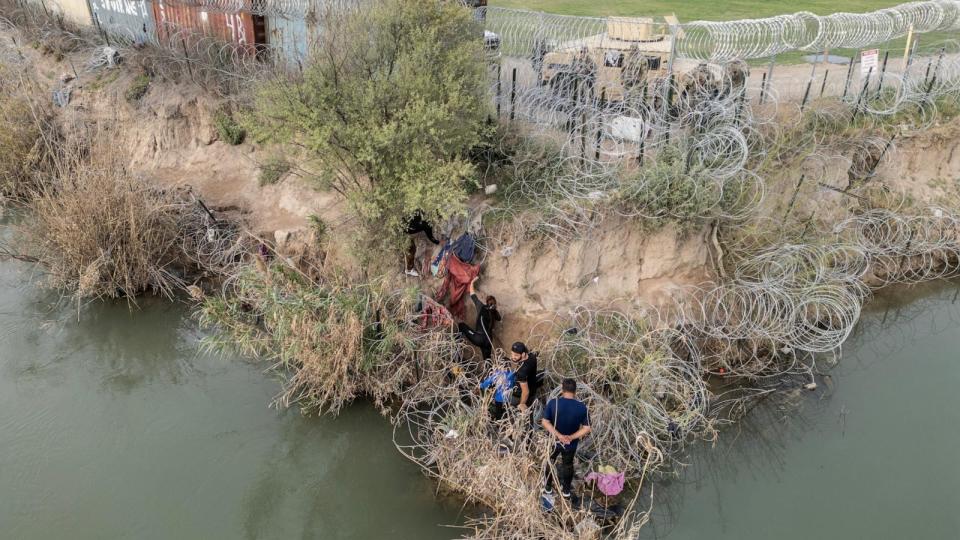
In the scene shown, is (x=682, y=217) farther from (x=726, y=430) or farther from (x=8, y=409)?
→ (x=8, y=409)

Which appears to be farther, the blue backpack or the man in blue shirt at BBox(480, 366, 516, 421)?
the blue backpack

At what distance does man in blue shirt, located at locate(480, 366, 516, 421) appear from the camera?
25.4 feet

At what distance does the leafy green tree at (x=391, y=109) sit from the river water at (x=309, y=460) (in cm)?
332

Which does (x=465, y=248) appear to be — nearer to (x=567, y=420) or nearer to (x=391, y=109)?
(x=391, y=109)

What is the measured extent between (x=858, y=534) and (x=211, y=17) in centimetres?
1633

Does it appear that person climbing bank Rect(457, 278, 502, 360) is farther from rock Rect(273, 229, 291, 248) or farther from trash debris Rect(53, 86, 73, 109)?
trash debris Rect(53, 86, 73, 109)

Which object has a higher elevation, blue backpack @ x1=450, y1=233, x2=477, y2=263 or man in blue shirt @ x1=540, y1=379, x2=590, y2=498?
blue backpack @ x1=450, y1=233, x2=477, y2=263

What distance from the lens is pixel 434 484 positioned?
8.03 metres

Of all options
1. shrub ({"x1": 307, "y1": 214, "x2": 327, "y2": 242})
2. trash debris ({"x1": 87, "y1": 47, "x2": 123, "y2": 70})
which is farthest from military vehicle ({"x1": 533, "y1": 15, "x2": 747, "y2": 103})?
trash debris ({"x1": 87, "y1": 47, "x2": 123, "y2": 70})

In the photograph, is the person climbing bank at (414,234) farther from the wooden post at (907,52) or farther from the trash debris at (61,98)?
the trash debris at (61,98)

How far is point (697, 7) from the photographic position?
22922mm

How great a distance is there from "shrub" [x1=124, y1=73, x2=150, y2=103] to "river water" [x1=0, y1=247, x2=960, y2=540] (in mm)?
6713

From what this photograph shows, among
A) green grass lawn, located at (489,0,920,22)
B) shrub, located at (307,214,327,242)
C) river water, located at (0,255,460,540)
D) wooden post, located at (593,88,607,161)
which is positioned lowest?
river water, located at (0,255,460,540)

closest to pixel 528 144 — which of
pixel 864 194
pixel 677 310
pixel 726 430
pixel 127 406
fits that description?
pixel 677 310
